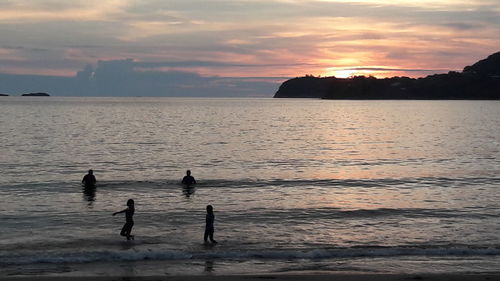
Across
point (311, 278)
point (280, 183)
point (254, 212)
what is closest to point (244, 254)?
point (311, 278)

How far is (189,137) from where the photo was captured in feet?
269

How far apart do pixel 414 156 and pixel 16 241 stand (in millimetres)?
43640

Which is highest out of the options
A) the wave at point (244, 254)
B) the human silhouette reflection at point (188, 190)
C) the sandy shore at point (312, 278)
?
the sandy shore at point (312, 278)

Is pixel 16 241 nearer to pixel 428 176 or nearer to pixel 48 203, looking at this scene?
pixel 48 203

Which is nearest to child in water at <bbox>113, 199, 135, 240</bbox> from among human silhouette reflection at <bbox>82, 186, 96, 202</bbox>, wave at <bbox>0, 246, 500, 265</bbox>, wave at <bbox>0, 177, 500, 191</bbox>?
wave at <bbox>0, 246, 500, 265</bbox>

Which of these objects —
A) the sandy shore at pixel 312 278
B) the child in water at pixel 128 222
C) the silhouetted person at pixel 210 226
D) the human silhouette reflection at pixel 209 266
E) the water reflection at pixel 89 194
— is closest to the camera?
the sandy shore at pixel 312 278

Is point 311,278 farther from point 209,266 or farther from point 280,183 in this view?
point 280,183

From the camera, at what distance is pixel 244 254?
66.5ft

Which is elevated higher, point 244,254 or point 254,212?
point 244,254

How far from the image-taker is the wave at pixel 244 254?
19422 mm

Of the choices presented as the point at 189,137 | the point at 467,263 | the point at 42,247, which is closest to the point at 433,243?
the point at 467,263

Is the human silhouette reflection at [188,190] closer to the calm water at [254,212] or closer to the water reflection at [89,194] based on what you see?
the calm water at [254,212]

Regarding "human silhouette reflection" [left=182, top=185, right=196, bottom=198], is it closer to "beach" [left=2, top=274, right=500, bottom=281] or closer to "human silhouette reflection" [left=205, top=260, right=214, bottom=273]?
"human silhouette reflection" [left=205, top=260, right=214, bottom=273]

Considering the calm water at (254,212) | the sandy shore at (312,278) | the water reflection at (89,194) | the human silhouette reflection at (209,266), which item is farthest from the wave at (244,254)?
the water reflection at (89,194)
